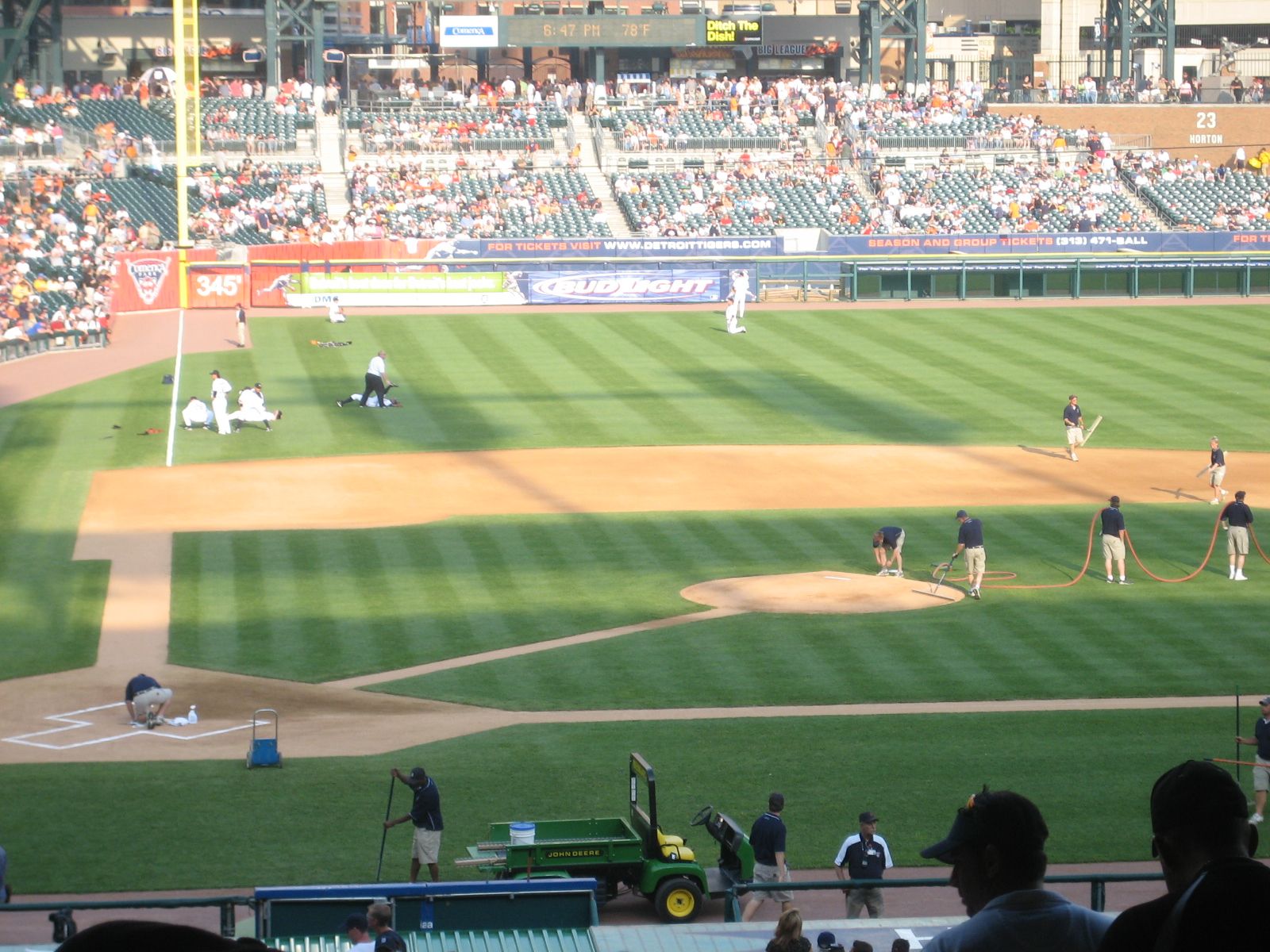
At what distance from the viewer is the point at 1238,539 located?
1008 inches

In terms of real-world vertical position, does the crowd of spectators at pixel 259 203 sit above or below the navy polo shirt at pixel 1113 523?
above

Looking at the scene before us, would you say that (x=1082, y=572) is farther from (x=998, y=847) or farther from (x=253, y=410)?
(x=998, y=847)

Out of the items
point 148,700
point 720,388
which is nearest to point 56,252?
point 720,388

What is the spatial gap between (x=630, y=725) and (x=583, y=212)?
153 feet

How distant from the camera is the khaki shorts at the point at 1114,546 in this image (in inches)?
997

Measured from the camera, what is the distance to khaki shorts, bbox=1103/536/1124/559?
25312 mm

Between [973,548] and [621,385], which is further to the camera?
[621,385]

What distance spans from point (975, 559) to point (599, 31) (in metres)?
57.8

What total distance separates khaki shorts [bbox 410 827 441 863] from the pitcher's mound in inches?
407

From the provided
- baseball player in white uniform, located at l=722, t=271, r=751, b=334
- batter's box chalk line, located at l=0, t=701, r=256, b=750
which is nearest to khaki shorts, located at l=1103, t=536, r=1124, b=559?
batter's box chalk line, located at l=0, t=701, r=256, b=750

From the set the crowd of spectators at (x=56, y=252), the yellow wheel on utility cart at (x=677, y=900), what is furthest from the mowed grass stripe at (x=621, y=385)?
the yellow wheel on utility cart at (x=677, y=900)

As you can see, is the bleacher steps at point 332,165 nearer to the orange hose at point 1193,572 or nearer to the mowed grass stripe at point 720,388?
the mowed grass stripe at point 720,388

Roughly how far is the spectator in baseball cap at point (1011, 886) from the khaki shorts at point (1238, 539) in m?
22.6

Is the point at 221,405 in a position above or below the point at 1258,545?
above
